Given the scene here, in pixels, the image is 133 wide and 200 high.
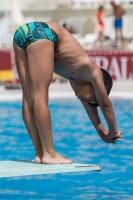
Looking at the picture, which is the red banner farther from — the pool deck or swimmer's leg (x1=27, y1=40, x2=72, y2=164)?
swimmer's leg (x1=27, y1=40, x2=72, y2=164)

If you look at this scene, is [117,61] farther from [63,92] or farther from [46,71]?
[46,71]

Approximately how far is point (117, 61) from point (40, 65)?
9.85 meters

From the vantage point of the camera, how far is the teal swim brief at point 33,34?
4.72m

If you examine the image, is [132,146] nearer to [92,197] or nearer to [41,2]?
[92,197]

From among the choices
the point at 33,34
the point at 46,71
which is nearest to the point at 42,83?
the point at 46,71

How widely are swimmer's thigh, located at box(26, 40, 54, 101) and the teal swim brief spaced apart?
4 centimetres

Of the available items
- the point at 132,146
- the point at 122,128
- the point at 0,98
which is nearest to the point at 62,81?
the point at 0,98

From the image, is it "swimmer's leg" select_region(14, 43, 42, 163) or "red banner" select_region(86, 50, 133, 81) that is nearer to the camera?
"swimmer's leg" select_region(14, 43, 42, 163)

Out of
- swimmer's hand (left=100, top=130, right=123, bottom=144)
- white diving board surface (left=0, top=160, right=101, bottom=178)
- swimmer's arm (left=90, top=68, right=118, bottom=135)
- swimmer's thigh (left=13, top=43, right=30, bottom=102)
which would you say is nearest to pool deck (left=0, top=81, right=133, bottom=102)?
swimmer's hand (left=100, top=130, right=123, bottom=144)

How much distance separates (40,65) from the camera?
4730mm

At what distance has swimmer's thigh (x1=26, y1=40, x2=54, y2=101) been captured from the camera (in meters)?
4.70

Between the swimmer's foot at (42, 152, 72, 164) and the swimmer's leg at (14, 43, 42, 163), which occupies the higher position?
the swimmer's leg at (14, 43, 42, 163)

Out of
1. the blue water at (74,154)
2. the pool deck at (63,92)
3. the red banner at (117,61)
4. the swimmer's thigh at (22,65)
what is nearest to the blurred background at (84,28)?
the red banner at (117,61)

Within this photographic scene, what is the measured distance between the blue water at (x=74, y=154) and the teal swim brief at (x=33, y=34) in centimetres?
177
